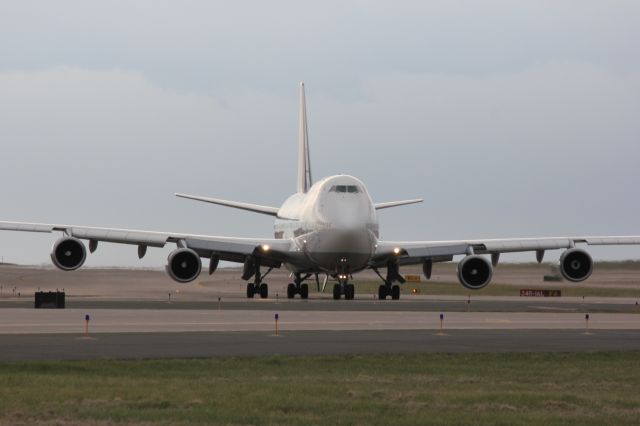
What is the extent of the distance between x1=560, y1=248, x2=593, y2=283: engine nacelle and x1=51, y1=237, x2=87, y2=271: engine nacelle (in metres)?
21.4

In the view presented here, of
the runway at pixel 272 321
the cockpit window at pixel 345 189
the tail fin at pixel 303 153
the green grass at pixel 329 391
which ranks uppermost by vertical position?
the tail fin at pixel 303 153

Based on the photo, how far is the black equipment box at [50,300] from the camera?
4509 centimetres

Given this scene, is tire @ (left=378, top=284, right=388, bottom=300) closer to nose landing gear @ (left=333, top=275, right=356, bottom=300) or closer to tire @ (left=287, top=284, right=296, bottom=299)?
nose landing gear @ (left=333, top=275, right=356, bottom=300)

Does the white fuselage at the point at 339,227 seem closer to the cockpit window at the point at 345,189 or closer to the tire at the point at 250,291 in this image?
the cockpit window at the point at 345,189

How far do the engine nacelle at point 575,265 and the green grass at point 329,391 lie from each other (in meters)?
31.1


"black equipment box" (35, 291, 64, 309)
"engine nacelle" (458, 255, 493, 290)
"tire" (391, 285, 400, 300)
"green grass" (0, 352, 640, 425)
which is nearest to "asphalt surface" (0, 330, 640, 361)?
"green grass" (0, 352, 640, 425)

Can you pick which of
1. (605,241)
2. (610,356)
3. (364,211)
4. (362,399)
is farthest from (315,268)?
(362,399)

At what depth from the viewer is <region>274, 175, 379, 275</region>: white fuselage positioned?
55750 millimetres

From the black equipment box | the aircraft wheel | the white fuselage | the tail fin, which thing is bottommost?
the black equipment box

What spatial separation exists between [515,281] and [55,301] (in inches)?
1784

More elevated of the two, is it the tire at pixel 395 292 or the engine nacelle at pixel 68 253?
the engine nacelle at pixel 68 253

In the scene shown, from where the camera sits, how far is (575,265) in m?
55.4

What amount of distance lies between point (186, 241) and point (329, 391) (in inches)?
1458

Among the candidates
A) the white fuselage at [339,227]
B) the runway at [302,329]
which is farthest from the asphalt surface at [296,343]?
the white fuselage at [339,227]
